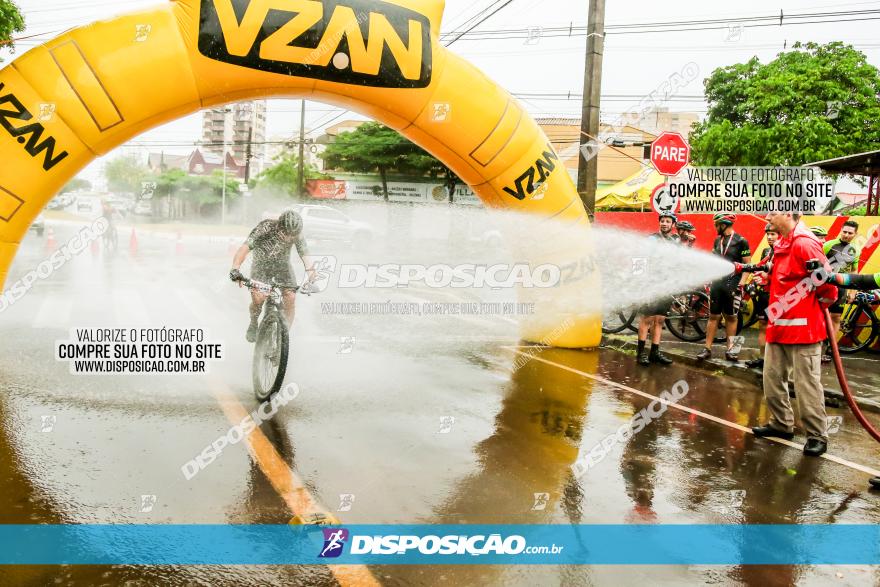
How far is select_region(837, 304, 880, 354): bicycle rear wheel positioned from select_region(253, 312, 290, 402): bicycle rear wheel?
909cm

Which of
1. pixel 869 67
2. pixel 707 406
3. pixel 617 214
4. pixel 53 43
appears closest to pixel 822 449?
pixel 707 406

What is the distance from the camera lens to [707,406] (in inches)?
270

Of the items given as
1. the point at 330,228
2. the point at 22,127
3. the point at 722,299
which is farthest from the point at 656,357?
the point at 330,228

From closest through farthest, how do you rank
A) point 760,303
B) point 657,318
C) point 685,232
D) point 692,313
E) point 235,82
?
point 235,82, point 657,318, point 685,232, point 692,313, point 760,303

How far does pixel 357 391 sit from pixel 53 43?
171 inches

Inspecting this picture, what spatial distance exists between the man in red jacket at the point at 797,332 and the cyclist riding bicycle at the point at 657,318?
2.77m

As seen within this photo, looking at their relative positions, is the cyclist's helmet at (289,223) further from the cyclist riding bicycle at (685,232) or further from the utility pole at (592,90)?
the utility pole at (592,90)

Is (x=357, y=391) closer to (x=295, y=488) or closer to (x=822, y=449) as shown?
(x=295, y=488)

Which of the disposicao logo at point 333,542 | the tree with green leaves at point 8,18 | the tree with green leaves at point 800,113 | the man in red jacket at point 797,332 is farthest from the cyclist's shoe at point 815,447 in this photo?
the tree with green leaves at point 800,113

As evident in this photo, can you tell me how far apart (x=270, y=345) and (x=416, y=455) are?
72.6 inches

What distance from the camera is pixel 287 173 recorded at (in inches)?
1826

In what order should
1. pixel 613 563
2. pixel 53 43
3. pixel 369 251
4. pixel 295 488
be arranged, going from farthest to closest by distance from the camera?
1. pixel 369 251
2. pixel 53 43
3. pixel 295 488
4. pixel 613 563

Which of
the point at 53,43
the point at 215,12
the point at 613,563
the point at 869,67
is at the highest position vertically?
the point at 869,67

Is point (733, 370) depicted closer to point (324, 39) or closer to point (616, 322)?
point (616, 322)
